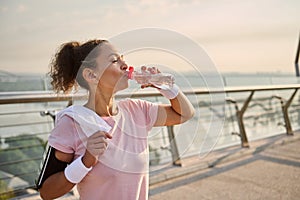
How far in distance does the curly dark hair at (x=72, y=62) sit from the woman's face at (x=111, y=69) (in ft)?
0.09

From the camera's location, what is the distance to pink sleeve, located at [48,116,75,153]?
1006 millimetres

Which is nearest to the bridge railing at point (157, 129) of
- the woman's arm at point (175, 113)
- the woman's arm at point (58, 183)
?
the woman's arm at point (175, 113)

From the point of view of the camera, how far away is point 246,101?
12.8 feet

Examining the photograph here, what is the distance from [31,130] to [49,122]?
177mm

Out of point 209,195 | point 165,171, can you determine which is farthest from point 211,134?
point 165,171

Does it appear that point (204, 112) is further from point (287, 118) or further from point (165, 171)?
point (287, 118)

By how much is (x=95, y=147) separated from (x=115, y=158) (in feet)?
0.43

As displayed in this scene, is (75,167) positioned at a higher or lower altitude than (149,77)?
lower

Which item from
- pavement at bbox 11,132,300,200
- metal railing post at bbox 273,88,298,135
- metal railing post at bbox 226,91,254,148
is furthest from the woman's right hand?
metal railing post at bbox 273,88,298,135

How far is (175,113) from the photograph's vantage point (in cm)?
128

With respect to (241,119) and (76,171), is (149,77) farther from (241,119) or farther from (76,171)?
(241,119)

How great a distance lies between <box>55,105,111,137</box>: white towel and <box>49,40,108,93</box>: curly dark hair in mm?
116

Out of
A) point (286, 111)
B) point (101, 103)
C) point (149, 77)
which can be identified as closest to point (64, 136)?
point (101, 103)

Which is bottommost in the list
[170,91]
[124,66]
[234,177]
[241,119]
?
[234,177]
